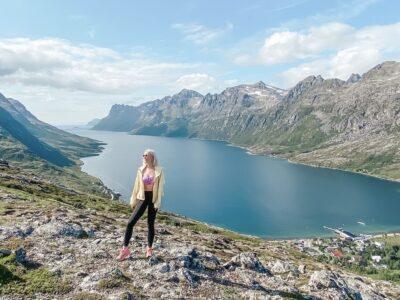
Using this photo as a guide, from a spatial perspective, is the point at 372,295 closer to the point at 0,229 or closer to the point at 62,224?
the point at 62,224

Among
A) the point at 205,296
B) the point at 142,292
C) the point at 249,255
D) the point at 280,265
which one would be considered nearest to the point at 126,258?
the point at 142,292

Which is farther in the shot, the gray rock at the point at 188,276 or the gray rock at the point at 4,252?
the gray rock at the point at 188,276

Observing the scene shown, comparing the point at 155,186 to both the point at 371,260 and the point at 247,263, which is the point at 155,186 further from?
the point at 371,260

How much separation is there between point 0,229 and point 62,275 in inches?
433

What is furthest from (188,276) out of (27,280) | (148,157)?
(27,280)

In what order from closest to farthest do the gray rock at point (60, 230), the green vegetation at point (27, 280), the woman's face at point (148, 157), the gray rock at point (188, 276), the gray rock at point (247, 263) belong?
1. the green vegetation at point (27, 280)
2. the woman's face at point (148, 157)
3. the gray rock at point (188, 276)
4. the gray rock at point (60, 230)
5. the gray rock at point (247, 263)

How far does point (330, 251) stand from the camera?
602 ft

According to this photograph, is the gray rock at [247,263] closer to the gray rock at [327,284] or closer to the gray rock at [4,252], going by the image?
the gray rock at [327,284]

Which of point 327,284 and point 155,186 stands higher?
point 155,186

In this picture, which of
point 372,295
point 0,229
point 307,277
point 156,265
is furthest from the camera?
point 372,295

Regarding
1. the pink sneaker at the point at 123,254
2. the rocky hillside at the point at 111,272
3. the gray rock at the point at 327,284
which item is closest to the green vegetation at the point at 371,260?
the gray rock at the point at 327,284

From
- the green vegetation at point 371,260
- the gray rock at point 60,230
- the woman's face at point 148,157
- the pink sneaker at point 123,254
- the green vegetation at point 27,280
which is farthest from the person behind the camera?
the green vegetation at point 371,260

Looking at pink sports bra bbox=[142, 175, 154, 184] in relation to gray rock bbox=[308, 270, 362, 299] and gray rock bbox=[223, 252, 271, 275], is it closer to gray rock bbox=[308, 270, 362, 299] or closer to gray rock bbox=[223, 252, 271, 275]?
gray rock bbox=[223, 252, 271, 275]

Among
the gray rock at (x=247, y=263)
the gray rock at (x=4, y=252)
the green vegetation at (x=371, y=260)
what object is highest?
the gray rock at (x=4, y=252)
